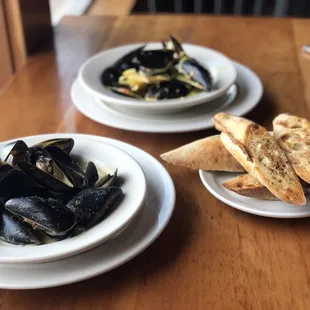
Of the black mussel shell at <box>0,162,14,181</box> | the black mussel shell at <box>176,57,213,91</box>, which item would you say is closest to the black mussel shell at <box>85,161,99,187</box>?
the black mussel shell at <box>0,162,14,181</box>

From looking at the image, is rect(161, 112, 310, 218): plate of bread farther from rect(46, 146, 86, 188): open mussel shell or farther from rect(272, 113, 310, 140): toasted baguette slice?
rect(46, 146, 86, 188): open mussel shell

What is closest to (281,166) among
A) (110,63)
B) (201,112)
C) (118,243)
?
(118,243)

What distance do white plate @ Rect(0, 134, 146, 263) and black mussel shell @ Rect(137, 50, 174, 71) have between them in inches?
12.6

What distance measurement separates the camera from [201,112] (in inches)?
40.0

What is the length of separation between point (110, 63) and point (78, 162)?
1.44ft

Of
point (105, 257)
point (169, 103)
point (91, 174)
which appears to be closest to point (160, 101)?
point (169, 103)

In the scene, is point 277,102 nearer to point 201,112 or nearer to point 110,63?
point 201,112

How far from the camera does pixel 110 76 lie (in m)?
1.11

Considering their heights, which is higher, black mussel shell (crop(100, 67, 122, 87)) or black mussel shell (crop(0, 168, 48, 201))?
black mussel shell (crop(0, 168, 48, 201))

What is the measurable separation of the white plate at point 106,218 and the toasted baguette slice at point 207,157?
77 millimetres

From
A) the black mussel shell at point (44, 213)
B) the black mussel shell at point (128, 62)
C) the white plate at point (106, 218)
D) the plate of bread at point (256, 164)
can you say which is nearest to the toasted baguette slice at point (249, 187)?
the plate of bread at point (256, 164)

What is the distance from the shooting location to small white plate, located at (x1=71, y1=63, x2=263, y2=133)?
0.96 metres

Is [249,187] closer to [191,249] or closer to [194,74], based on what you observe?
[191,249]

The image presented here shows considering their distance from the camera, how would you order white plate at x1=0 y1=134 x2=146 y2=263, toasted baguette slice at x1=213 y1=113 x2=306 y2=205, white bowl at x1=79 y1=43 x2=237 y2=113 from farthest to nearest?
1. white bowl at x1=79 y1=43 x2=237 y2=113
2. toasted baguette slice at x1=213 y1=113 x2=306 y2=205
3. white plate at x1=0 y1=134 x2=146 y2=263
